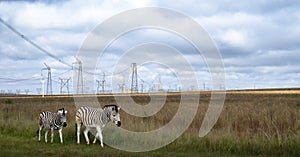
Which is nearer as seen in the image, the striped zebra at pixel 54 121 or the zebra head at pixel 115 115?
the zebra head at pixel 115 115

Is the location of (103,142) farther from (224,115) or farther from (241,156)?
(224,115)

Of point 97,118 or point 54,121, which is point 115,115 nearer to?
point 97,118

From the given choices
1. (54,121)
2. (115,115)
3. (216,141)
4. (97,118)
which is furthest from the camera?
(54,121)

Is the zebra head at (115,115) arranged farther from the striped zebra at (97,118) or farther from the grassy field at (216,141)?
the grassy field at (216,141)

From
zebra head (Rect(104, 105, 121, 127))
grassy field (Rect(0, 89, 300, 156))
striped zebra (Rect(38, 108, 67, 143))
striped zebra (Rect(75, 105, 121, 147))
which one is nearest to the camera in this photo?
grassy field (Rect(0, 89, 300, 156))

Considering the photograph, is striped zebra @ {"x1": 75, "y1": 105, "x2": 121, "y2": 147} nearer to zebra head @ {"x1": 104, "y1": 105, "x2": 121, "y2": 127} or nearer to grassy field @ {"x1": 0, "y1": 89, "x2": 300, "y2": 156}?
zebra head @ {"x1": 104, "y1": 105, "x2": 121, "y2": 127}

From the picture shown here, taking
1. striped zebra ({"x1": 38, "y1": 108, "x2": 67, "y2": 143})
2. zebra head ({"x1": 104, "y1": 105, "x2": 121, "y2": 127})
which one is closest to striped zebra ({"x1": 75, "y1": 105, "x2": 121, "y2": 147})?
zebra head ({"x1": 104, "y1": 105, "x2": 121, "y2": 127})

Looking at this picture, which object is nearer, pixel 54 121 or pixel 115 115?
pixel 115 115

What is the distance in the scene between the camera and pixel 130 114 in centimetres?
2200

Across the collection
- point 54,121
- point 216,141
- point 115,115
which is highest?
point 115,115

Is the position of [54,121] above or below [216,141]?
Answer: above

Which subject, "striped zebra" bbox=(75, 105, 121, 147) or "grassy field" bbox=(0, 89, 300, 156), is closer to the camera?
"grassy field" bbox=(0, 89, 300, 156)

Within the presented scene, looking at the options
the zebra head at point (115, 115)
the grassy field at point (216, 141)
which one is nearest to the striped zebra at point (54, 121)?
the grassy field at point (216, 141)

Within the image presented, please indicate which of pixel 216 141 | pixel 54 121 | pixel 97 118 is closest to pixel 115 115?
pixel 97 118
